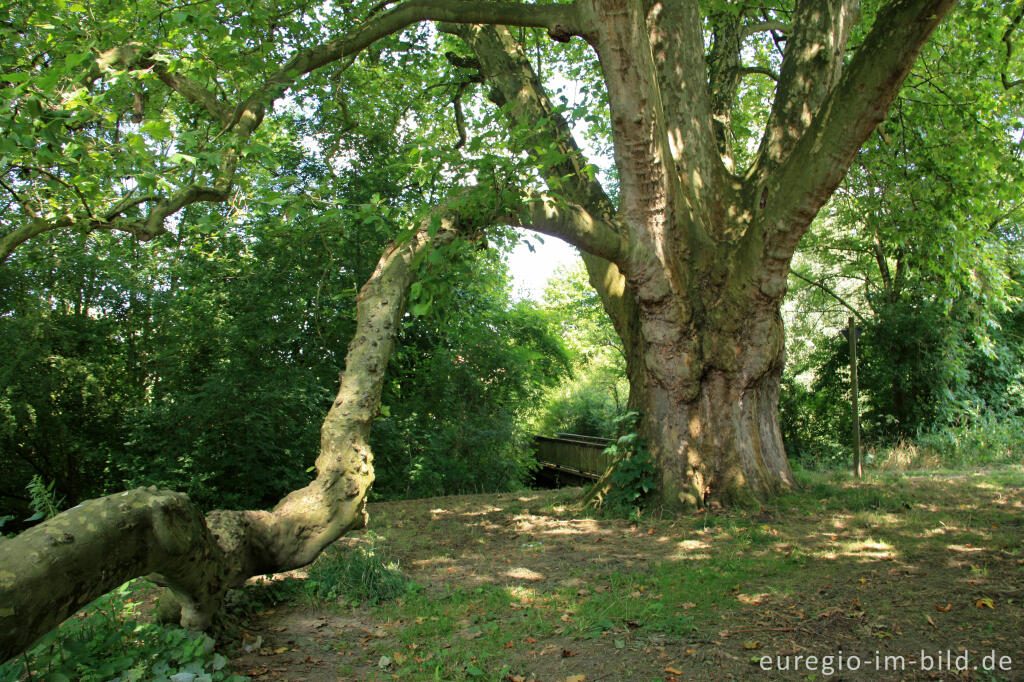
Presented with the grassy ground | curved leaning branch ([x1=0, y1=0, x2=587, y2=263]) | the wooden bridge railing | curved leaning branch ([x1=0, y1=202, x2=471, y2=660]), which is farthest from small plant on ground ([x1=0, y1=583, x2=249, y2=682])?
the wooden bridge railing

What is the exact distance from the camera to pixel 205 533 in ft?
13.3

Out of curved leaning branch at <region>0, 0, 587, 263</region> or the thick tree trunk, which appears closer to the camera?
curved leaning branch at <region>0, 0, 587, 263</region>

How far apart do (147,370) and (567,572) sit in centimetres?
857

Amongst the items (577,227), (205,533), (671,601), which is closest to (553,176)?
(577,227)

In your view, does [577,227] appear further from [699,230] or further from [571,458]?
[571,458]

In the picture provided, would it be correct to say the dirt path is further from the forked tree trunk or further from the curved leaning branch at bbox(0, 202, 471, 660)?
the forked tree trunk

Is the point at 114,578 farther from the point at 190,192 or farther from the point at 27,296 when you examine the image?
the point at 27,296

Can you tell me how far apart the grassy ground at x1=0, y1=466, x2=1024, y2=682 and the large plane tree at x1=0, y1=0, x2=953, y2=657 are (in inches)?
26.2

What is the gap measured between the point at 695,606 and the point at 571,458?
11.4 meters

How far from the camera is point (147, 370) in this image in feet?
36.6

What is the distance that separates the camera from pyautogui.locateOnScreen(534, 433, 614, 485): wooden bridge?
Answer: 14.3m

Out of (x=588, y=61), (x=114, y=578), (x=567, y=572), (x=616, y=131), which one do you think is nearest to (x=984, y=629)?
(x=567, y=572)

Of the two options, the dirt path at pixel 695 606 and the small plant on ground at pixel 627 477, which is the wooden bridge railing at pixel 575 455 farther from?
the dirt path at pixel 695 606

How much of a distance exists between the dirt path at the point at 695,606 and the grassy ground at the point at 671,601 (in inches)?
0.6
